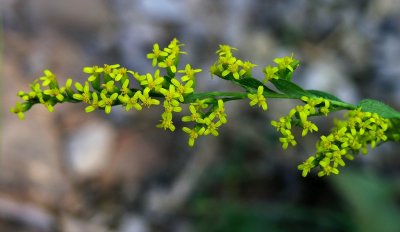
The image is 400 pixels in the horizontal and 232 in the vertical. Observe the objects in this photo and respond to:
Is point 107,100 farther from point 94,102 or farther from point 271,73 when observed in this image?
point 271,73

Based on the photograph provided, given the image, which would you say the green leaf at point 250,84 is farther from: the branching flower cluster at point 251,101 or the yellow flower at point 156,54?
the yellow flower at point 156,54

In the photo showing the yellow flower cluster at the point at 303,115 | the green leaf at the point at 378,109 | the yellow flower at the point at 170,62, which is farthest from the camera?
the yellow flower at the point at 170,62

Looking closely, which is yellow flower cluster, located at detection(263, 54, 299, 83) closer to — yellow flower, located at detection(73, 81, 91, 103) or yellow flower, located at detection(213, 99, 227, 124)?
yellow flower, located at detection(213, 99, 227, 124)

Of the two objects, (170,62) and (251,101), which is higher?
(170,62)

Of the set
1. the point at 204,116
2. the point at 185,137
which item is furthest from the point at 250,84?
the point at 185,137

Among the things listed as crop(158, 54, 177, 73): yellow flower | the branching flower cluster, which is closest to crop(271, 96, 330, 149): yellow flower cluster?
the branching flower cluster

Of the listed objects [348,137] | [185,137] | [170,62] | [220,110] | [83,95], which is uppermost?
[185,137]

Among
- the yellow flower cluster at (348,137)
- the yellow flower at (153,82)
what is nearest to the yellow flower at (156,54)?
the yellow flower at (153,82)

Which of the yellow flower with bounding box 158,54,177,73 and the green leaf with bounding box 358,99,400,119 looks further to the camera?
the yellow flower with bounding box 158,54,177,73
